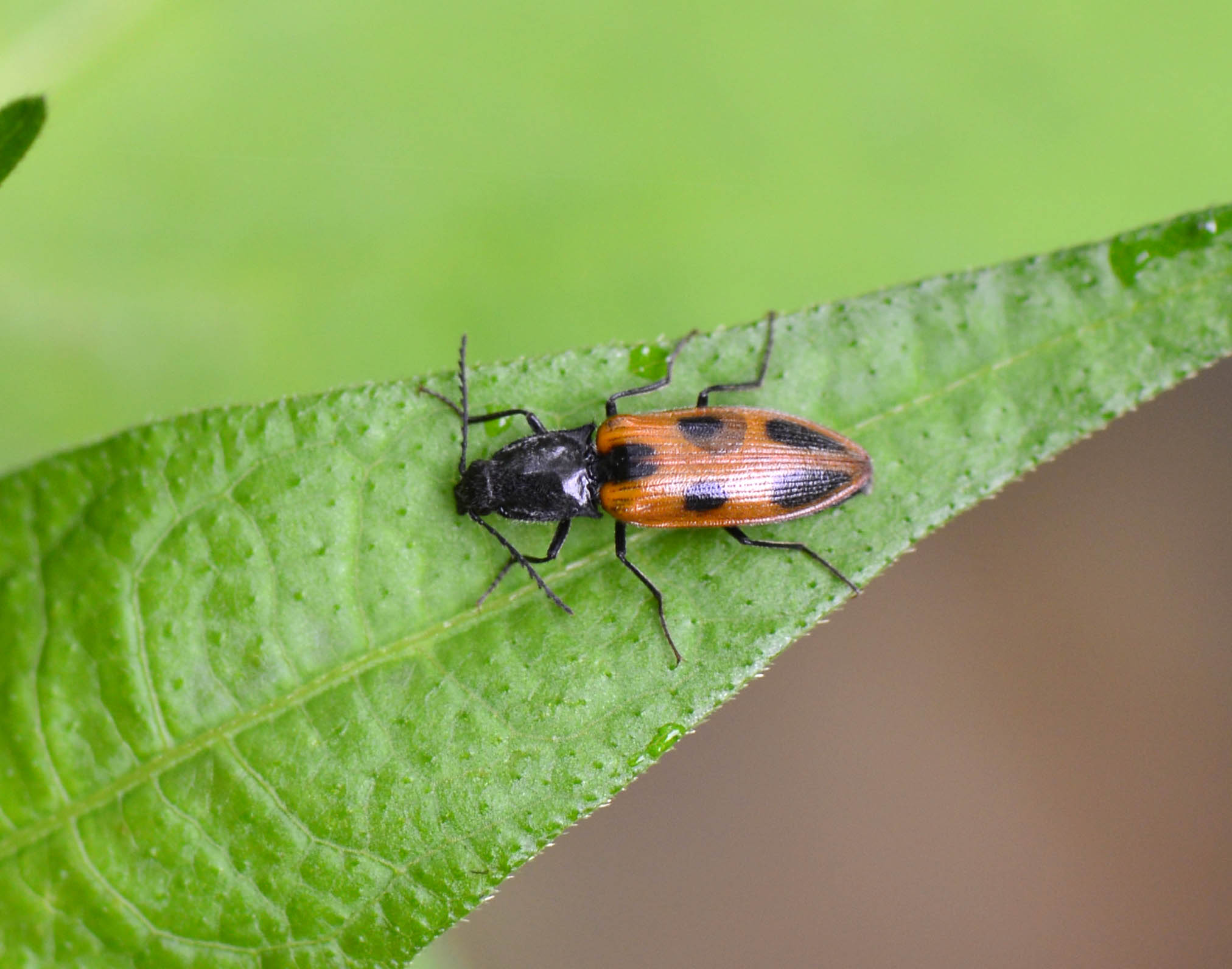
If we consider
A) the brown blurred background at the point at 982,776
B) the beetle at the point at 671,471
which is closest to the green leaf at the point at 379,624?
the beetle at the point at 671,471

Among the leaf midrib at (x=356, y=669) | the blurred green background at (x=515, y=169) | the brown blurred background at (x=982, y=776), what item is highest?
the blurred green background at (x=515, y=169)

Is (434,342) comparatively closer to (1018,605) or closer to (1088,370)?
(1088,370)

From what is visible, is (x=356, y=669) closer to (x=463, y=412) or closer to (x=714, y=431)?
(x=463, y=412)

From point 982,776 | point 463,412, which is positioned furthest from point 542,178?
point 982,776

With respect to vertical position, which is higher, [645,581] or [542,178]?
[542,178]

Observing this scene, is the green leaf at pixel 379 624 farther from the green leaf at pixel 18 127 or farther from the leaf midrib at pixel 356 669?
the green leaf at pixel 18 127

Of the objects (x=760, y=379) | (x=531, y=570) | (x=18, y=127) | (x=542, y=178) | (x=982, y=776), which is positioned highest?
(x=18, y=127)

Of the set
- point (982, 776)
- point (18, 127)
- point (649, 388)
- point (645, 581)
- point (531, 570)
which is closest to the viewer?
point (18, 127)
